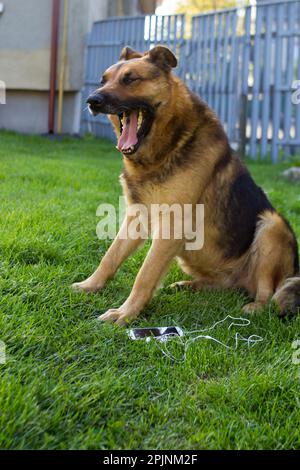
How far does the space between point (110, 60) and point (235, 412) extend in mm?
11632

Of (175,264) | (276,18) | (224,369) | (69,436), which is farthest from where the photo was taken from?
(276,18)

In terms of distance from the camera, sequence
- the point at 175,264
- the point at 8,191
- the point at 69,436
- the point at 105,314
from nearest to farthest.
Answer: the point at 69,436 < the point at 105,314 < the point at 175,264 < the point at 8,191

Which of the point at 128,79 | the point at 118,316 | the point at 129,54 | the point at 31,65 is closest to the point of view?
the point at 118,316

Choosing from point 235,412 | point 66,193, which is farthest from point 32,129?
point 235,412

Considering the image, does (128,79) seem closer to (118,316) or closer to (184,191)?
(184,191)

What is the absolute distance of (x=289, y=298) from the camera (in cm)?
346

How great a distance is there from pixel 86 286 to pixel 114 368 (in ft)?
3.36

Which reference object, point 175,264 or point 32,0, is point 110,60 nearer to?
point 32,0

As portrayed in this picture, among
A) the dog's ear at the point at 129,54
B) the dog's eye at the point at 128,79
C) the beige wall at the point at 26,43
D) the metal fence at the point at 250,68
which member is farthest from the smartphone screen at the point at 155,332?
the beige wall at the point at 26,43

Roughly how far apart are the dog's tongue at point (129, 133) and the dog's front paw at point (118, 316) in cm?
98

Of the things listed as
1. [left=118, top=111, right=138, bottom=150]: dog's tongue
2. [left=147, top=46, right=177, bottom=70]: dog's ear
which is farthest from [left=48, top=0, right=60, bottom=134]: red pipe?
[left=118, top=111, right=138, bottom=150]: dog's tongue

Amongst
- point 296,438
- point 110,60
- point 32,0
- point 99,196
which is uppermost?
point 32,0

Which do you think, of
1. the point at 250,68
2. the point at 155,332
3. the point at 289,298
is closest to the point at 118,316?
the point at 155,332

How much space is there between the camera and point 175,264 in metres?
4.52
